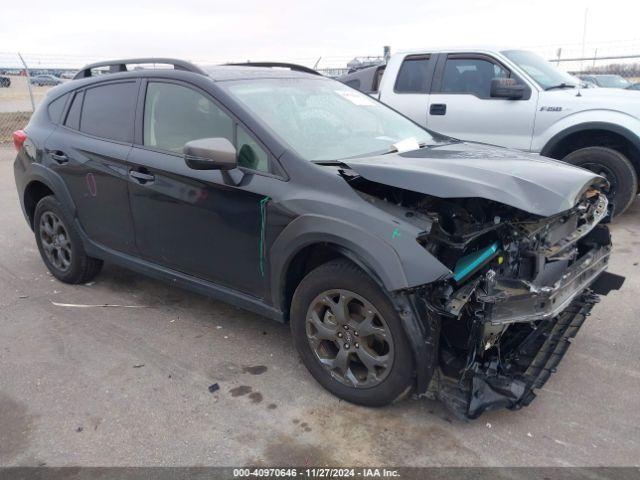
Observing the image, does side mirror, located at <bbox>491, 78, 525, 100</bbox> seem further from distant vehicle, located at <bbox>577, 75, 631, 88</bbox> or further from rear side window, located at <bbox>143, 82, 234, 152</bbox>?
distant vehicle, located at <bbox>577, 75, 631, 88</bbox>

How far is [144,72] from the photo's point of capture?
400cm

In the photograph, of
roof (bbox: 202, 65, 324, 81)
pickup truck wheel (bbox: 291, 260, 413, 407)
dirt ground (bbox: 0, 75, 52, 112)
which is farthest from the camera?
dirt ground (bbox: 0, 75, 52, 112)

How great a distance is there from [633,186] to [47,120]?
5.98 meters

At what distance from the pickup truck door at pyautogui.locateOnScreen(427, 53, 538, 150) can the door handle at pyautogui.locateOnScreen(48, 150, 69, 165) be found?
4.54 meters

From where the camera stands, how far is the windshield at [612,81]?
14776 millimetres

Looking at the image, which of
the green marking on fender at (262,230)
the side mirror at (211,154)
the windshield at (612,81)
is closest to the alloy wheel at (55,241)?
the side mirror at (211,154)

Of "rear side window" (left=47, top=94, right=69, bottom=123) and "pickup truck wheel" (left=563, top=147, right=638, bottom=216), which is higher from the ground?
"rear side window" (left=47, top=94, right=69, bottom=123)

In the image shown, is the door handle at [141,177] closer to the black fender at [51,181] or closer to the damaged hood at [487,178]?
the black fender at [51,181]

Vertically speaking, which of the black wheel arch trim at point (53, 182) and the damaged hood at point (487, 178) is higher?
the damaged hood at point (487, 178)

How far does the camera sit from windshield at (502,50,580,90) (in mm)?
6688

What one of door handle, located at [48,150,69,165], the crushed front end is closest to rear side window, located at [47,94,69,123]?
door handle, located at [48,150,69,165]

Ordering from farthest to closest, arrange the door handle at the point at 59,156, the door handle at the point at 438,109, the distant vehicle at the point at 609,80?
1. the distant vehicle at the point at 609,80
2. the door handle at the point at 438,109
3. the door handle at the point at 59,156

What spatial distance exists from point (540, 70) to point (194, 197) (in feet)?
17.1

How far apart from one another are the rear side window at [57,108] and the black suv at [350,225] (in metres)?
0.49
